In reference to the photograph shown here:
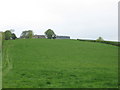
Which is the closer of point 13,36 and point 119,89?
point 119,89

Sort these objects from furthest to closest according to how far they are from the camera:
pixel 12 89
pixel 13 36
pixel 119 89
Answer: pixel 13 36 < pixel 119 89 < pixel 12 89

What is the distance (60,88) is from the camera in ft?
22.2

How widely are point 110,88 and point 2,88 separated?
162 inches

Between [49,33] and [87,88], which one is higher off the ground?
[49,33]

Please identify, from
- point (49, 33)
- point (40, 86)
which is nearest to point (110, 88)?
point (40, 86)

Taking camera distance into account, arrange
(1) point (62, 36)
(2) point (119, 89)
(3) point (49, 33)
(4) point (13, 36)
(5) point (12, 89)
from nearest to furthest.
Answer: (5) point (12, 89)
(2) point (119, 89)
(4) point (13, 36)
(3) point (49, 33)
(1) point (62, 36)

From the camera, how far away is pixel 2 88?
6500mm

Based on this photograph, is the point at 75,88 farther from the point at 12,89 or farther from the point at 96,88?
the point at 12,89

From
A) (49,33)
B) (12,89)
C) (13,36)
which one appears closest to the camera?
(12,89)

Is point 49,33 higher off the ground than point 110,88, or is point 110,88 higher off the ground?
point 49,33

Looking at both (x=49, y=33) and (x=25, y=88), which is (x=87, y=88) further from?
(x=49, y=33)

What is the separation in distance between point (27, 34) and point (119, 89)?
97.8 metres

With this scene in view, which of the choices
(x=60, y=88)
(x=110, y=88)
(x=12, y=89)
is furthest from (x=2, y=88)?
(x=110, y=88)

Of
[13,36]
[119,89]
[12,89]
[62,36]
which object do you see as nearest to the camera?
[12,89]
